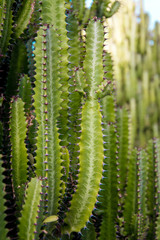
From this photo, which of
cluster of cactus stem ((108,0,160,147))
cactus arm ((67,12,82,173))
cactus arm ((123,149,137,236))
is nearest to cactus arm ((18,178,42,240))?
cactus arm ((67,12,82,173))

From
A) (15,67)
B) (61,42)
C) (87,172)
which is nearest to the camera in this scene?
(87,172)

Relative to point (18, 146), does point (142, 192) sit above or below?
below

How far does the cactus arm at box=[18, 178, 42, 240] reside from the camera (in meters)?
0.92

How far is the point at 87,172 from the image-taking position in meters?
1.11

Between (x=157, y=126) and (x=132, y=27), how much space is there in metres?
2.40

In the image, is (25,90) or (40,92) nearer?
(40,92)

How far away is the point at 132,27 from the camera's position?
19.4 feet

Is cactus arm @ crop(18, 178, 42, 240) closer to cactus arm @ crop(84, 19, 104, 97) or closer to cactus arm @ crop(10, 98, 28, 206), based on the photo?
cactus arm @ crop(10, 98, 28, 206)

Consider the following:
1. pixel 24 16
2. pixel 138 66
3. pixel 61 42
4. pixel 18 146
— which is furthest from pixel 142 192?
pixel 138 66

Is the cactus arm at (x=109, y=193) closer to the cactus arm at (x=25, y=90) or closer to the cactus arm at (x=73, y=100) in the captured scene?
the cactus arm at (x=73, y=100)

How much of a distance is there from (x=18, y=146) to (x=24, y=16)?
0.68 meters

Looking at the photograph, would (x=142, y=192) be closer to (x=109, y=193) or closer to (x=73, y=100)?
(x=109, y=193)

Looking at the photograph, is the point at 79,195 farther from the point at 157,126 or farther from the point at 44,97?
the point at 157,126

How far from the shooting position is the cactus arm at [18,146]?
112cm
